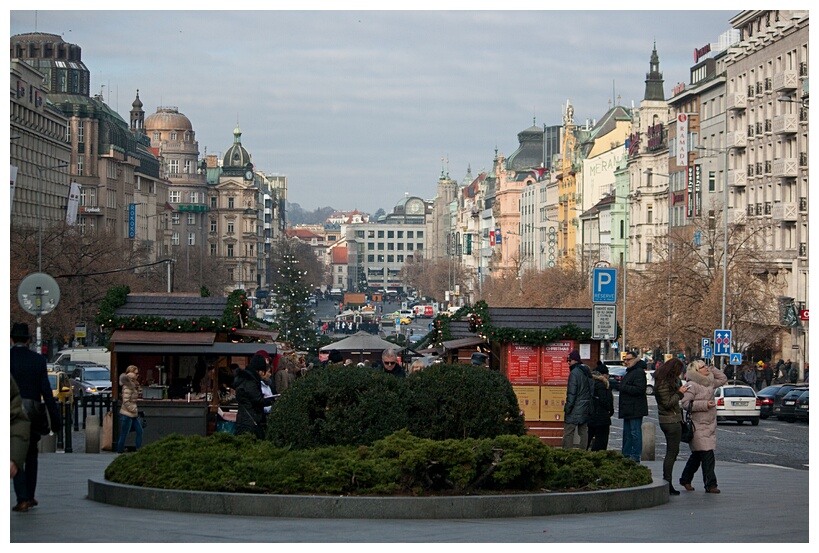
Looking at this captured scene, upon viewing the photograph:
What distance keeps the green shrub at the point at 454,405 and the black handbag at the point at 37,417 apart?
163 inches

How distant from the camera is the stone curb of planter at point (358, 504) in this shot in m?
Answer: 14.4

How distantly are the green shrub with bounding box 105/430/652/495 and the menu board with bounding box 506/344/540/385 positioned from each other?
11830mm

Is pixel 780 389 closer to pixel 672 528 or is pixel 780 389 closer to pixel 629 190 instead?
pixel 672 528

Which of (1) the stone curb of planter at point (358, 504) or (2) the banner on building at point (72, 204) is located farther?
(2) the banner on building at point (72, 204)

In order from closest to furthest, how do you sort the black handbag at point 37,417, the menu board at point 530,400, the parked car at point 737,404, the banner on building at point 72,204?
the black handbag at point 37,417
the menu board at point 530,400
the parked car at point 737,404
the banner on building at point 72,204

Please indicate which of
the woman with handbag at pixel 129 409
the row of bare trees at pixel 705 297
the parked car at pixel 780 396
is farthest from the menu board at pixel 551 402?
the row of bare trees at pixel 705 297

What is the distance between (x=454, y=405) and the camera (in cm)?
1675

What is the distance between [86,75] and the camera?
449 feet

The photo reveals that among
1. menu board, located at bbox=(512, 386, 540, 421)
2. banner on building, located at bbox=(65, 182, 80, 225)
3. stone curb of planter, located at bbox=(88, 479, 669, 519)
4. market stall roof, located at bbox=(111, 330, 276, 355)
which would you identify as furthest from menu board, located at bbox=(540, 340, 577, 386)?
banner on building, located at bbox=(65, 182, 80, 225)

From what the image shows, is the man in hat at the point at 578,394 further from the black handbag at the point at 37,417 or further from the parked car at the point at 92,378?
the parked car at the point at 92,378

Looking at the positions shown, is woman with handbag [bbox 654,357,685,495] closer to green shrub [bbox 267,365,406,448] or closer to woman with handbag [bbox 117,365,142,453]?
green shrub [bbox 267,365,406,448]

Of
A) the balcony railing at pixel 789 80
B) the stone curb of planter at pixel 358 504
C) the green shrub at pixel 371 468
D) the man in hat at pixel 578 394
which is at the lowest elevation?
the stone curb of planter at pixel 358 504

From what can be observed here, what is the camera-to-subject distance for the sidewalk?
42.3 ft
